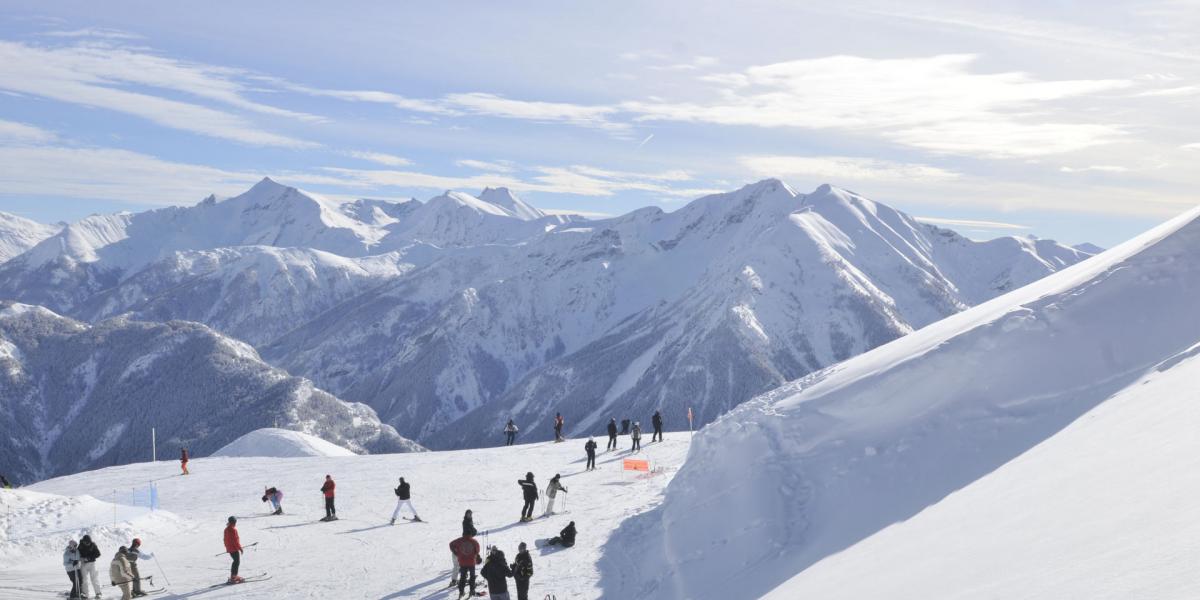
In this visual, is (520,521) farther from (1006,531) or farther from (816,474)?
(1006,531)

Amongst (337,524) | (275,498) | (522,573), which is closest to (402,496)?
(337,524)

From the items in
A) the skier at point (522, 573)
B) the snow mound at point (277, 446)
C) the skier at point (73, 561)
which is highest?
the skier at point (73, 561)

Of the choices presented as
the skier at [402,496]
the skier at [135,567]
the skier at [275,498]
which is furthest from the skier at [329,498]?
the skier at [135,567]

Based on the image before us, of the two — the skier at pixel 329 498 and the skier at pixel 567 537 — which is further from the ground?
the skier at pixel 329 498

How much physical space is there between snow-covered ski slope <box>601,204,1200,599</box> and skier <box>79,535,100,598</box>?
12528 millimetres

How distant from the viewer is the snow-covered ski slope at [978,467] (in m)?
11.0

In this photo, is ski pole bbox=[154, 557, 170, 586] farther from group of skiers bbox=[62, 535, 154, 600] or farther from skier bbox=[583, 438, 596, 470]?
skier bbox=[583, 438, 596, 470]

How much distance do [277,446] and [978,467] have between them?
5301 centimetres

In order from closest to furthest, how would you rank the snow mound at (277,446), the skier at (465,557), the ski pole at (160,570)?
the skier at (465,557) < the ski pole at (160,570) < the snow mound at (277,446)

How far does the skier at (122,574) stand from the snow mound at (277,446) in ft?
127

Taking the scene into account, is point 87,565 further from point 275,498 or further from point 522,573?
point 522,573

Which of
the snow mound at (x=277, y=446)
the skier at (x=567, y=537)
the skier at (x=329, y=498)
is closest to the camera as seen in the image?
the skier at (x=567, y=537)

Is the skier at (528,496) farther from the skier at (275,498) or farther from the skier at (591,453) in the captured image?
the skier at (275,498)

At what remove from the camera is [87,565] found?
Answer: 20141mm
